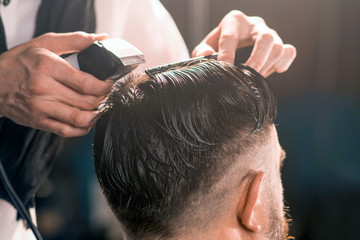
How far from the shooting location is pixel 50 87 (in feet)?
2.33

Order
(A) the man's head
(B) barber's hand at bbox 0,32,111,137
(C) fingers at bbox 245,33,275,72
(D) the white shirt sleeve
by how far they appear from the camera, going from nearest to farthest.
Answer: (A) the man's head
(B) barber's hand at bbox 0,32,111,137
(C) fingers at bbox 245,33,275,72
(D) the white shirt sleeve

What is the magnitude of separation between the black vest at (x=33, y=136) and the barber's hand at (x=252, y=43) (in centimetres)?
36

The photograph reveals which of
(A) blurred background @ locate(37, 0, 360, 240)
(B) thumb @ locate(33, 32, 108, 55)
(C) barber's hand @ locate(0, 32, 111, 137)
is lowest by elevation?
(A) blurred background @ locate(37, 0, 360, 240)

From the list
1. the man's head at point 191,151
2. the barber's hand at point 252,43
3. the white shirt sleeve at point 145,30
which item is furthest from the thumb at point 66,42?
the white shirt sleeve at point 145,30

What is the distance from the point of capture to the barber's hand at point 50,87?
28.0 inches

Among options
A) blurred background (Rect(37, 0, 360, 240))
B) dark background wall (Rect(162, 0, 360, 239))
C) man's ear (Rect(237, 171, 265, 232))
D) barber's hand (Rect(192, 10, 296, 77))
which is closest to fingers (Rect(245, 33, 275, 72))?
barber's hand (Rect(192, 10, 296, 77))

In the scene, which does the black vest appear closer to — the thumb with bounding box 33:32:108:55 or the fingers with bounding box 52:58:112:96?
the thumb with bounding box 33:32:108:55

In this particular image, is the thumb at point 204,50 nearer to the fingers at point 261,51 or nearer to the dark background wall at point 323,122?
the fingers at point 261,51

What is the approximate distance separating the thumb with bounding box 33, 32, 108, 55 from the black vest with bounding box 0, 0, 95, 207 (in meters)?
0.26

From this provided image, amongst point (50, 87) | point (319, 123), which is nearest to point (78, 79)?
point (50, 87)

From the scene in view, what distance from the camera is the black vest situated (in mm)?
1022

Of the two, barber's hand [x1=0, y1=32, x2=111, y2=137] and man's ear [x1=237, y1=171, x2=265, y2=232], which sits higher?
barber's hand [x1=0, y1=32, x2=111, y2=137]

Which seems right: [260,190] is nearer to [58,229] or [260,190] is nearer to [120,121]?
[120,121]

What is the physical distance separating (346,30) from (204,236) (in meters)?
1.56
